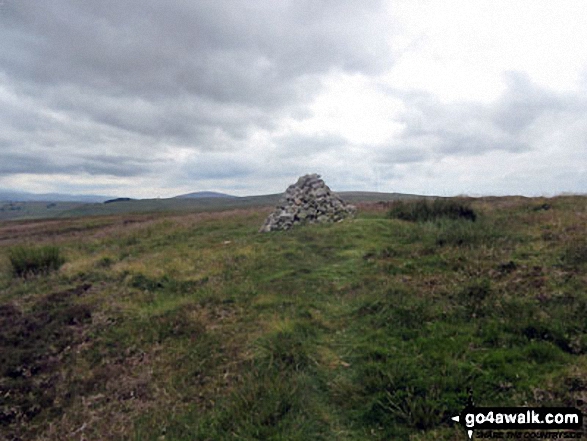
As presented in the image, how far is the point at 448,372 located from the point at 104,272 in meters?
11.8

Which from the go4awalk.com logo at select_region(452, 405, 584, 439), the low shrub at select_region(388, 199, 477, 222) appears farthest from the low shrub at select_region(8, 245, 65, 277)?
the low shrub at select_region(388, 199, 477, 222)

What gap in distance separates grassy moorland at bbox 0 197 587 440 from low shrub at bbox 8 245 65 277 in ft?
2.90

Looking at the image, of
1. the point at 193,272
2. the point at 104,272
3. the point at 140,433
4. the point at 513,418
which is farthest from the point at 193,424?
the point at 104,272

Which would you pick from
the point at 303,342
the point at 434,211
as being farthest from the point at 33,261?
the point at 434,211

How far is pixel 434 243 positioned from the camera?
12008mm

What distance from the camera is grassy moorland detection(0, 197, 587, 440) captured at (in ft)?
14.6

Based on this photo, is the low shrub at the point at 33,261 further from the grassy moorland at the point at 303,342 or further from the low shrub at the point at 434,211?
the low shrub at the point at 434,211

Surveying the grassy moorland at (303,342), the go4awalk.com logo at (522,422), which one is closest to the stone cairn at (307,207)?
the grassy moorland at (303,342)

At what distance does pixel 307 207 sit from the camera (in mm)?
19625

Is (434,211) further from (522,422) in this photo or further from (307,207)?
(522,422)

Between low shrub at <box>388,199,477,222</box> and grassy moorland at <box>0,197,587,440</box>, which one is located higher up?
low shrub at <box>388,199,477,222</box>

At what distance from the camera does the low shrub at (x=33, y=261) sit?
42.7 ft

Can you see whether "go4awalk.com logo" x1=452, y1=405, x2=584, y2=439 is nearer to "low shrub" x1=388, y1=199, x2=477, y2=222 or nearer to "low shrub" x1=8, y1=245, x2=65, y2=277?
"low shrub" x1=388, y1=199, x2=477, y2=222

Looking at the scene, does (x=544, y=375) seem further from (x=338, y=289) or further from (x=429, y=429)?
(x=338, y=289)
